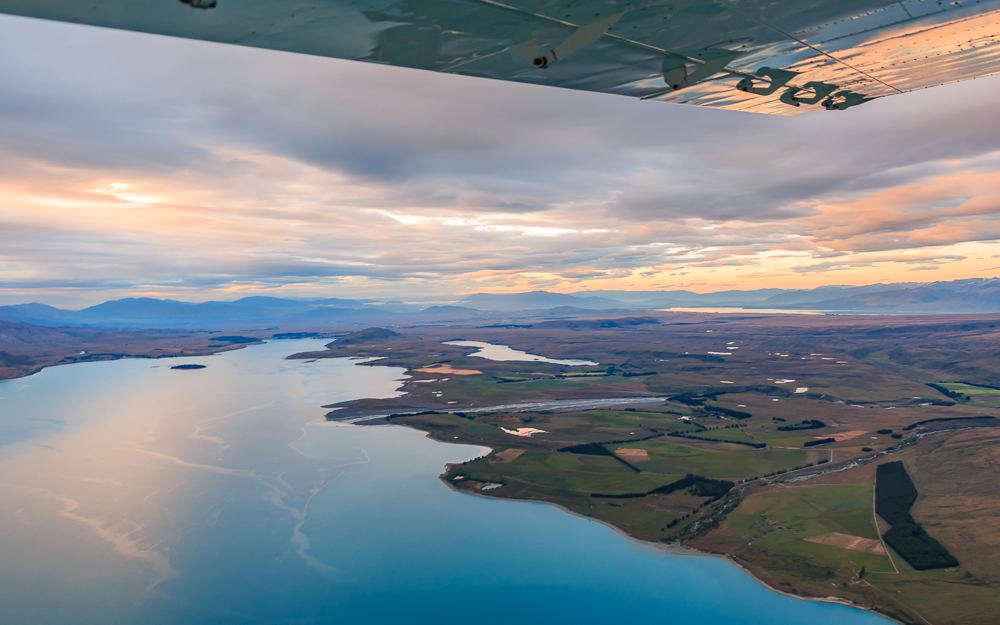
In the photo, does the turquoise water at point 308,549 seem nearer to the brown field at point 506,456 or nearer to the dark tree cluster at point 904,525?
the brown field at point 506,456

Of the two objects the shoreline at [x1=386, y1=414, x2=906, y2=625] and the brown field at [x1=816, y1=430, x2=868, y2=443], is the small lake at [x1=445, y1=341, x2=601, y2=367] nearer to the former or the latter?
the brown field at [x1=816, y1=430, x2=868, y2=443]

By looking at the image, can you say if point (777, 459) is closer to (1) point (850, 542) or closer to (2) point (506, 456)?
(1) point (850, 542)

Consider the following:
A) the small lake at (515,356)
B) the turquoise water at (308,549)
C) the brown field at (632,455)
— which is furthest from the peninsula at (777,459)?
the small lake at (515,356)

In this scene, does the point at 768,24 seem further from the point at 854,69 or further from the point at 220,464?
the point at 220,464

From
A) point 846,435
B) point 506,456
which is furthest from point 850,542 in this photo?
point 846,435

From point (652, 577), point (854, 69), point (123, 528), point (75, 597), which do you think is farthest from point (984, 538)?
point (123, 528)
